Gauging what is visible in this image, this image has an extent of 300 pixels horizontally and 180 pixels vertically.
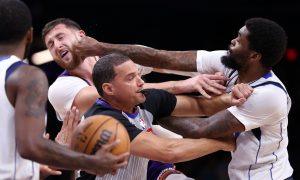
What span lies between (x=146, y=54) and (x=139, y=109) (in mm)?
603

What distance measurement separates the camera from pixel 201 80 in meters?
5.68

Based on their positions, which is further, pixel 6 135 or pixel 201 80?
pixel 201 80

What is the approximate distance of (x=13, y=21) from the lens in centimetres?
416

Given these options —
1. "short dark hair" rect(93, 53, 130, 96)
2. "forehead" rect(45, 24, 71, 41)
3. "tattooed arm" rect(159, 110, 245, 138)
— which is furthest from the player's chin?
"forehead" rect(45, 24, 71, 41)

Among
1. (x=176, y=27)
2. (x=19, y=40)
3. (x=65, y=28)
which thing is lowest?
(x=176, y=27)

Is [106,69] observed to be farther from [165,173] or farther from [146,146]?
[165,173]

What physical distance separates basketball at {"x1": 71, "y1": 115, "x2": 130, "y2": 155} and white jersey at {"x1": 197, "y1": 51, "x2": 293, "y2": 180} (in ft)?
4.38

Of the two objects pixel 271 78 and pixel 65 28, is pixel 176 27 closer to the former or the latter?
pixel 65 28

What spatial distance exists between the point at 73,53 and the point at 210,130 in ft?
5.26

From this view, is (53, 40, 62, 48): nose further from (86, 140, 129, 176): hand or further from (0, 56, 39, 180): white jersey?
(86, 140, 129, 176): hand

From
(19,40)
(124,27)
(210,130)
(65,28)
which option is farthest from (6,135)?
(124,27)

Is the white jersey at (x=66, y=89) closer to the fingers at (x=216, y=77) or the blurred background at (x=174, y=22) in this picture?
the fingers at (x=216, y=77)

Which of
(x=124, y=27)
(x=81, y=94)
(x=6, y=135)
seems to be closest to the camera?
(x=6, y=135)

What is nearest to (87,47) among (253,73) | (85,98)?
(85,98)
